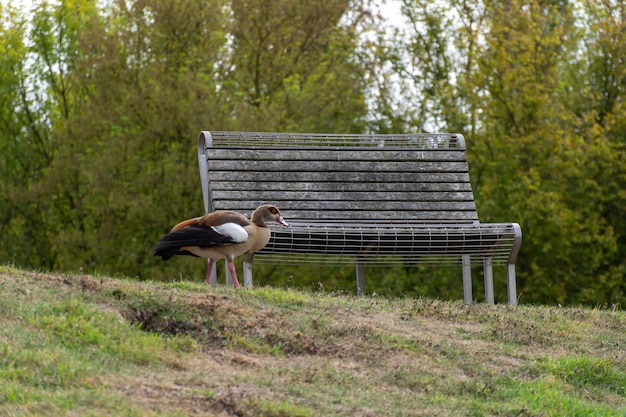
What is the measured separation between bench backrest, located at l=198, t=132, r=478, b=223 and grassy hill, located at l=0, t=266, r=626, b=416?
264 centimetres

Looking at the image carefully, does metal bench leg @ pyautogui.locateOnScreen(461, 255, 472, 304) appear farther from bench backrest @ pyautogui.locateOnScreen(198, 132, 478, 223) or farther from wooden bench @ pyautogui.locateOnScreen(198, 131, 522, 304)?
bench backrest @ pyautogui.locateOnScreen(198, 132, 478, 223)

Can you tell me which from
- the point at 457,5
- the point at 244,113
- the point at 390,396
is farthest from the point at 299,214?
the point at 457,5

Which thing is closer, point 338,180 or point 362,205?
point 362,205

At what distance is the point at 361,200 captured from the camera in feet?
40.6

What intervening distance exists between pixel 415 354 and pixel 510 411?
1.00 meters

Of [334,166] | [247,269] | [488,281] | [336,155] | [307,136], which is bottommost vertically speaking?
[488,281]

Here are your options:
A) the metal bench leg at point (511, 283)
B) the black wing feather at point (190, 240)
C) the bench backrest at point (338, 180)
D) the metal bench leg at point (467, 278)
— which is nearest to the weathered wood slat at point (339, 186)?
the bench backrest at point (338, 180)

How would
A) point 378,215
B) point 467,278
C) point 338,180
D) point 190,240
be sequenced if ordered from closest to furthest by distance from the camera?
point 190,240, point 467,278, point 378,215, point 338,180

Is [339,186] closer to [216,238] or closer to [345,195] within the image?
[345,195]

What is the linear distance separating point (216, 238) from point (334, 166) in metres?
3.09

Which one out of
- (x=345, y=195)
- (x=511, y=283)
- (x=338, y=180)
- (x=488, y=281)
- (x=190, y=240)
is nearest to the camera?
(x=190, y=240)

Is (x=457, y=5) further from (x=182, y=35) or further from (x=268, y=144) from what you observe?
(x=268, y=144)

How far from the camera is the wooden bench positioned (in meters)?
11.3

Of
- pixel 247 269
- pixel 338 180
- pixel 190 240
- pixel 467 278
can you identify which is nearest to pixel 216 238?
pixel 190 240
